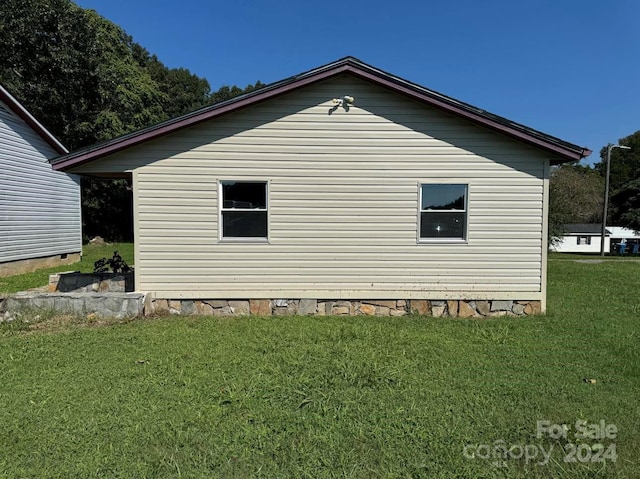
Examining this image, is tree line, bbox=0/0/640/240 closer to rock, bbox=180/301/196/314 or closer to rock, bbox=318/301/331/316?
rock, bbox=318/301/331/316

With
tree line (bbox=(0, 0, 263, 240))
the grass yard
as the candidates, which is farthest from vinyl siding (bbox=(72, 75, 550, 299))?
tree line (bbox=(0, 0, 263, 240))

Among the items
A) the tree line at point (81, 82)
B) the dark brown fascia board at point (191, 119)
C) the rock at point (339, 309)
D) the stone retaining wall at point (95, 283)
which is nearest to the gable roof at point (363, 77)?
the dark brown fascia board at point (191, 119)

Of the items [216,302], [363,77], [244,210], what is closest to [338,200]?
[244,210]

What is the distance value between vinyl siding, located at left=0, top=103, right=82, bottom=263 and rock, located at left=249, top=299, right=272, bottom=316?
8.97m

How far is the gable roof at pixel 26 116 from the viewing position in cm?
1109

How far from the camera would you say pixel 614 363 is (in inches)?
176

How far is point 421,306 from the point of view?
697cm

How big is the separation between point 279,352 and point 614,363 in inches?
152

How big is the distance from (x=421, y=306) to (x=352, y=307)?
1.23 metres

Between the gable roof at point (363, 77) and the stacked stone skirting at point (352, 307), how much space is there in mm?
2747

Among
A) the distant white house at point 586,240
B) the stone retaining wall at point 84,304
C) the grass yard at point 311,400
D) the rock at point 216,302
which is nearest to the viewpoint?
the grass yard at point 311,400

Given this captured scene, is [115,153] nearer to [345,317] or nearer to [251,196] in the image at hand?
[251,196]

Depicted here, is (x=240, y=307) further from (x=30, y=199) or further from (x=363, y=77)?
(x=30, y=199)

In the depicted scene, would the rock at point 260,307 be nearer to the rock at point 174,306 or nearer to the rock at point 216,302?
the rock at point 216,302
